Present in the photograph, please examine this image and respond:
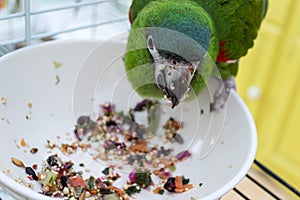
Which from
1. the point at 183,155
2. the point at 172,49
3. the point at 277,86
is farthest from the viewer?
the point at 277,86

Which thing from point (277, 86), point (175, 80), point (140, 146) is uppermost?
point (175, 80)

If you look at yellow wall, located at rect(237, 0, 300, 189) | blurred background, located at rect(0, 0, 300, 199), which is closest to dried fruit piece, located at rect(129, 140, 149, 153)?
blurred background, located at rect(0, 0, 300, 199)

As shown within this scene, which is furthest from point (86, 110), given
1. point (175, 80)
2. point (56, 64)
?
point (175, 80)

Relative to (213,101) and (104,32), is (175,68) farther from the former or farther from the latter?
(104,32)

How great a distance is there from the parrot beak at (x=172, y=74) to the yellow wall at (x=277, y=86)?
76 centimetres

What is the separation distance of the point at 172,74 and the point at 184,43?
4 centimetres

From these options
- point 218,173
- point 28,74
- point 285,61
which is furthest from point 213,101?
point 285,61

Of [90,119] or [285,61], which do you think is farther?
[285,61]

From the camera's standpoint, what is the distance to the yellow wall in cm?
126

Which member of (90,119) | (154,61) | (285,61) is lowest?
(285,61)

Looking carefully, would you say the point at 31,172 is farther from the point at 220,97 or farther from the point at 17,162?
the point at 220,97

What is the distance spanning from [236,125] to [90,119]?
8.9 inches

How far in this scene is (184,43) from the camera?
549mm

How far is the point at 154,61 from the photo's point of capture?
580mm
